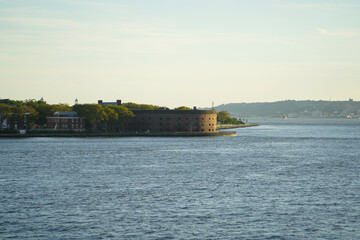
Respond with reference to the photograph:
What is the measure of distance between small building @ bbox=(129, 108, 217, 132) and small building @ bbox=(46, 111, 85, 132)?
17.6 metres

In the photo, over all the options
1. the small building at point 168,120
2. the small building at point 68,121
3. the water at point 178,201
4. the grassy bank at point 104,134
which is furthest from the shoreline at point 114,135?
the water at point 178,201

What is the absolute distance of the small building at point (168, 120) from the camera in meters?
180

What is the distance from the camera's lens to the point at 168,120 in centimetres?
18025

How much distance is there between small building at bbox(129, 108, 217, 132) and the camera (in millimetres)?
179875

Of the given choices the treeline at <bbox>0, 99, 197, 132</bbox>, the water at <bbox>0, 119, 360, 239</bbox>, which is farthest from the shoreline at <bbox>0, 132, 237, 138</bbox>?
the water at <bbox>0, 119, 360, 239</bbox>

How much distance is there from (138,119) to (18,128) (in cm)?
3798

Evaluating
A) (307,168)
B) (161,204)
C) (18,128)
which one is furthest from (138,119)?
(161,204)

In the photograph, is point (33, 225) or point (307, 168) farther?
point (307, 168)

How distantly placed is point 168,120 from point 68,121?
31955 millimetres

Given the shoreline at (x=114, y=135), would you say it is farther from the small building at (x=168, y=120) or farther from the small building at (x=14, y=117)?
the small building at (x=168, y=120)

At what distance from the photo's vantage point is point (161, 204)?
44.0m

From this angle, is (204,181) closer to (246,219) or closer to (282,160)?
(246,219)

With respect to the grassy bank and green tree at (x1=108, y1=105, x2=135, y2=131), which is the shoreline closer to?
the grassy bank

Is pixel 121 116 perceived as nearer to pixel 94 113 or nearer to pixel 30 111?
pixel 94 113
